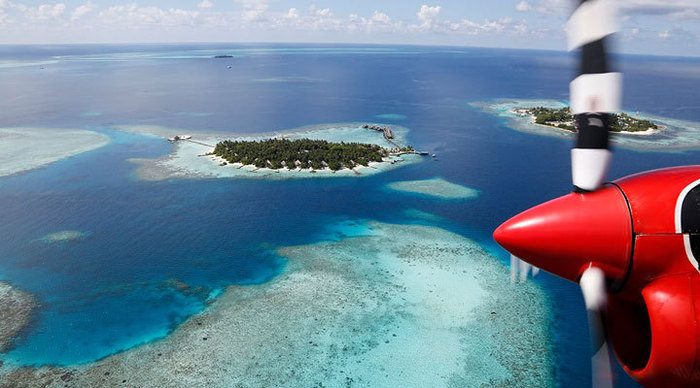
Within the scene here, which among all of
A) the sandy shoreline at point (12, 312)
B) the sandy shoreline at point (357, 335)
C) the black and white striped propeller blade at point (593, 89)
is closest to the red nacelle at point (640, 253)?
the black and white striped propeller blade at point (593, 89)

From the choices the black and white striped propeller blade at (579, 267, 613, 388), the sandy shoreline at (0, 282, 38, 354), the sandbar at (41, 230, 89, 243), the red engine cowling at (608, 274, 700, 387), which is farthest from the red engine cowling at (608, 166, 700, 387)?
the sandbar at (41, 230, 89, 243)

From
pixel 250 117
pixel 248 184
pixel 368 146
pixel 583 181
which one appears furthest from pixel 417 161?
pixel 583 181

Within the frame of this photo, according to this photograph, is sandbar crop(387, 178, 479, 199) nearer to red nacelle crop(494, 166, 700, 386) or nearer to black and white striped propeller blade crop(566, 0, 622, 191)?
red nacelle crop(494, 166, 700, 386)

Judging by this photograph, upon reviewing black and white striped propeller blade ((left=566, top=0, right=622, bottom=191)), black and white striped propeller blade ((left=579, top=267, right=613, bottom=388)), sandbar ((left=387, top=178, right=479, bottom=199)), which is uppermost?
black and white striped propeller blade ((left=566, top=0, right=622, bottom=191))

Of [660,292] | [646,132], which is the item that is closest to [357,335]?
[660,292]

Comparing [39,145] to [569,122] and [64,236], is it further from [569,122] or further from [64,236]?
[569,122]

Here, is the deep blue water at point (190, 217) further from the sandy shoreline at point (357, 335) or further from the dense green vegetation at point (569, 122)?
the dense green vegetation at point (569, 122)
